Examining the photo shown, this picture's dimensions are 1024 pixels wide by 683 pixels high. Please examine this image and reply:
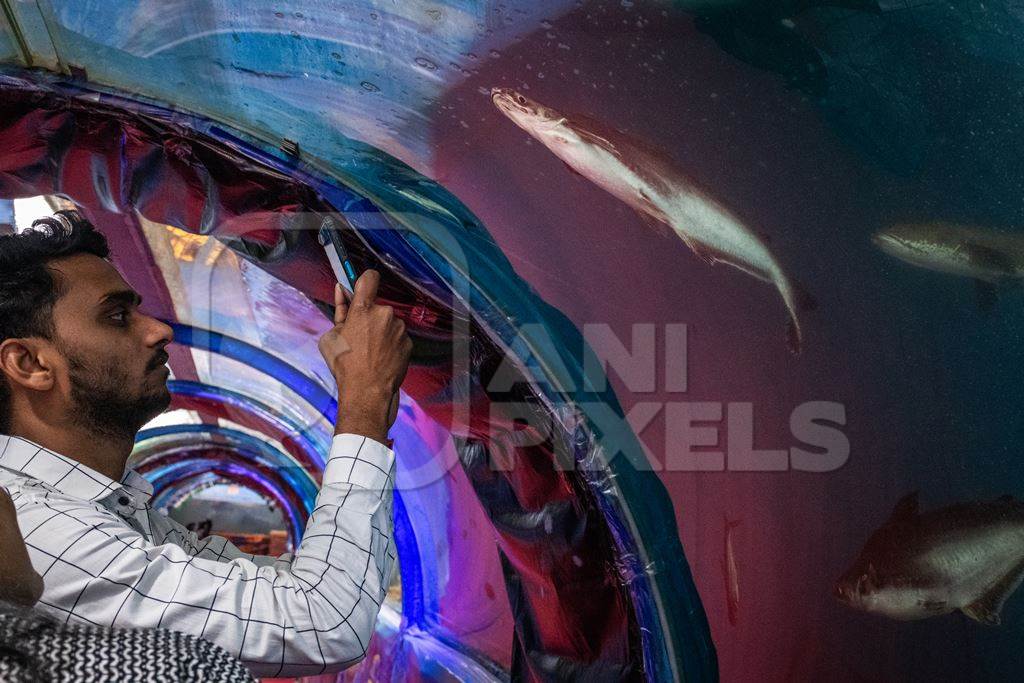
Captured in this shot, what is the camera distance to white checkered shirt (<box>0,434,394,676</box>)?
175 centimetres

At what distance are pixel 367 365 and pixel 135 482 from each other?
0.74m

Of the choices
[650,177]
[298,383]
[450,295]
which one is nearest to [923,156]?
[650,177]

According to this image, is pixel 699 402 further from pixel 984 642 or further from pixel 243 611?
pixel 243 611

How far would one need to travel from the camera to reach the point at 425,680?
5.11 metres

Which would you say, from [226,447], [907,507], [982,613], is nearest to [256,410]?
[226,447]

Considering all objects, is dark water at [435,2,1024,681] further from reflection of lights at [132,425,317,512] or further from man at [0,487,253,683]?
reflection of lights at [132,425,317,512]

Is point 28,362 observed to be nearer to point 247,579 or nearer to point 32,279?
point 32,279

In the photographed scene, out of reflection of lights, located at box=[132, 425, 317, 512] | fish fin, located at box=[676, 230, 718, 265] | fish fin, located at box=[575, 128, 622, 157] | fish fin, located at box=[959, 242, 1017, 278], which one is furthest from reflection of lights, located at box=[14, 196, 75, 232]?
reflection of lights, located at box=[132, 425, 317, 512]

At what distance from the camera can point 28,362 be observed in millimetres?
2221

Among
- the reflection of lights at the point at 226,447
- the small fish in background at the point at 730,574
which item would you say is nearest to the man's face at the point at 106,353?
the small fish in background at the point at 730,574

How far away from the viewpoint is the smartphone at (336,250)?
3.02m

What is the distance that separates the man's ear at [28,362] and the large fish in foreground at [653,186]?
48.5 inches

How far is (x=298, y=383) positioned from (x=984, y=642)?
507 cm

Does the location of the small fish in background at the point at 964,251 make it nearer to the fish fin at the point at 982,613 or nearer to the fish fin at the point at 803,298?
the fish fin at the point at 803,298
